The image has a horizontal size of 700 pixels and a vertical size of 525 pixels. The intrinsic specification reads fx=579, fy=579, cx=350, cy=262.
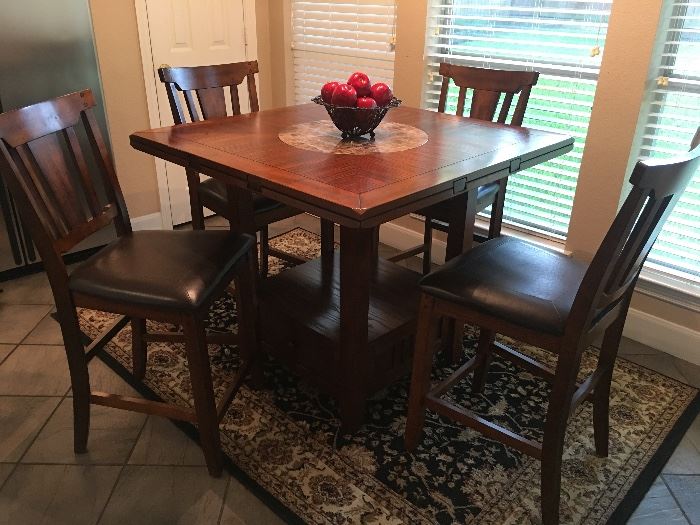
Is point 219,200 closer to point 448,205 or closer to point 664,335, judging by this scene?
point 448,205

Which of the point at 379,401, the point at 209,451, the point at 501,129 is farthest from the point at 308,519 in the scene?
the point at 501,129

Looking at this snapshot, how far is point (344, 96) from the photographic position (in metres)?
1.88

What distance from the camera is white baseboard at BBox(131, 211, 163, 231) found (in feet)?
11.1

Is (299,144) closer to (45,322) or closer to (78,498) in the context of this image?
(78,498)

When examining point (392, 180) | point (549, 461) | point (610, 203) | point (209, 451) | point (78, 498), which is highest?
point (392, 180)

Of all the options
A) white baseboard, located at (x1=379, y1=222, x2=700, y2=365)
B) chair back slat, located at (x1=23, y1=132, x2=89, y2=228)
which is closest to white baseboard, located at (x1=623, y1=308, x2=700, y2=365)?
white baseboard, located at (x1=379, y1=222, x2=700, y2=365)

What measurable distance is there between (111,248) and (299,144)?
2.23ft

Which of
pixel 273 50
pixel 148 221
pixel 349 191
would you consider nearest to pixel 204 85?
pixel 148 221

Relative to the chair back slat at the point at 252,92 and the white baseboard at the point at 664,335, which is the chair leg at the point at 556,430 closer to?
the white baseboard at the point at 664,335

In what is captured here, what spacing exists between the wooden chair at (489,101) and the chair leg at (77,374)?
1421 millimetres

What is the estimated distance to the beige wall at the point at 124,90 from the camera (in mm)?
2973

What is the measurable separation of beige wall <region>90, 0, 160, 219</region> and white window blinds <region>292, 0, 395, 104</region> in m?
1.02

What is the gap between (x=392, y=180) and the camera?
1578 millimetres

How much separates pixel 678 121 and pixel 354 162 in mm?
1421
